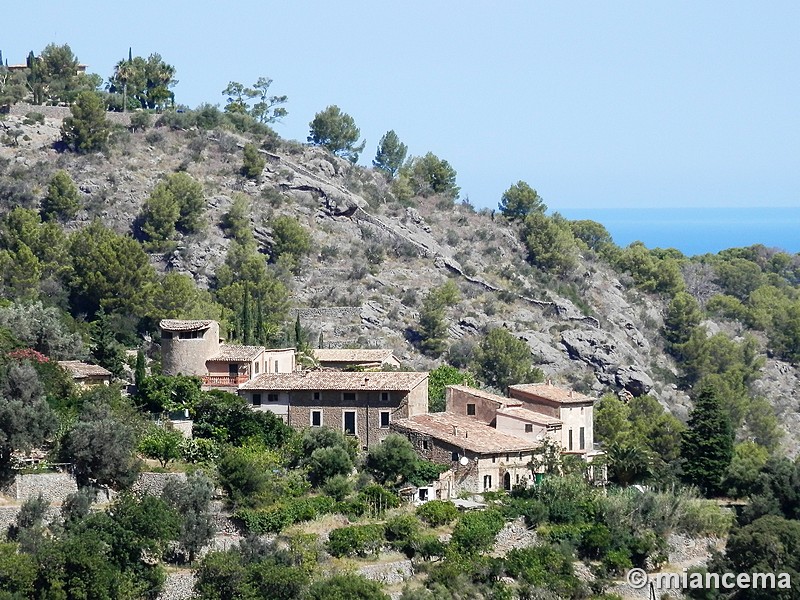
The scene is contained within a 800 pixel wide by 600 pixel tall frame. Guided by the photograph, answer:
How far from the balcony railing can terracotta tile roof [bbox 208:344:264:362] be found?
A: 538 mm

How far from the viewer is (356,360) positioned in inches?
2277

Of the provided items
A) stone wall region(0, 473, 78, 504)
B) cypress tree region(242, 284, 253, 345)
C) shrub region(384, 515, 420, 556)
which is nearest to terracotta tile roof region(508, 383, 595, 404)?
shrub region(384, 515, 420, 556)

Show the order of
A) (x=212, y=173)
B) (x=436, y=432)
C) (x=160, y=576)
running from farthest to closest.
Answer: (x=212, y=173)
(x=436, y=432)
(x=160, y=576)

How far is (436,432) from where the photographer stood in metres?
47.5

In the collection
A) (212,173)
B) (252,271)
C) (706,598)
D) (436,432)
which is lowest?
(706,598)

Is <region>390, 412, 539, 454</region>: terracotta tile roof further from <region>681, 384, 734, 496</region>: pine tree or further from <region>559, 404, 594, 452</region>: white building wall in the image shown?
<region>681, 384, 734, 496</region>: pine tree

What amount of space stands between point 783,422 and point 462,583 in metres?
55.0

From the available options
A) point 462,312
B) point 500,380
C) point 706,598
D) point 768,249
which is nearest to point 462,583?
point 706,598

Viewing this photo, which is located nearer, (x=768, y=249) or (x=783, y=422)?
(x=783, y=422)

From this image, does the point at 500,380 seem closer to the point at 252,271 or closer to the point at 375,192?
the point at 252,271

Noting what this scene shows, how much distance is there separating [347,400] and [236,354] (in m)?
4.57

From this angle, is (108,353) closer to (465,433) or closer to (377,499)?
(465,433)

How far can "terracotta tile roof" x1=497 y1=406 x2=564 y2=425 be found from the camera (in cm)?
4922

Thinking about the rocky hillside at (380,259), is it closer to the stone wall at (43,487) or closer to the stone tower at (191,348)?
the stone tower at (191,348)
